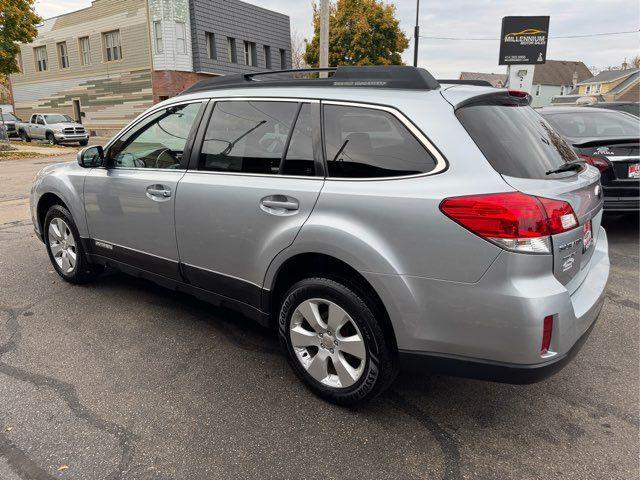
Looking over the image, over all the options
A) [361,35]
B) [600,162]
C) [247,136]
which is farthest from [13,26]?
[361,35]

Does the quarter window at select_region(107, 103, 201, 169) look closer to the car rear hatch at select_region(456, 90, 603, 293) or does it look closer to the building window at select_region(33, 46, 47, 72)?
the car rear hatch at select_region(456, 90, 603, 293)

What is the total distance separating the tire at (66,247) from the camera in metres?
4.26

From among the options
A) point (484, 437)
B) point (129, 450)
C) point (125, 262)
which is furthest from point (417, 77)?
point (125, 262)

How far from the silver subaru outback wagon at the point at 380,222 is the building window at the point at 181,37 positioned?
84.9 feet

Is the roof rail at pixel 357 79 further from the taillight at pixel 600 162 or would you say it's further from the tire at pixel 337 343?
the taillight at pixel 600 162

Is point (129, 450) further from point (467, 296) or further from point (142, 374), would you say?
point (467, 296)

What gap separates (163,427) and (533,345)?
1901 mm

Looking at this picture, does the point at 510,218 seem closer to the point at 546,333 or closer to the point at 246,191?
the point at 546,333

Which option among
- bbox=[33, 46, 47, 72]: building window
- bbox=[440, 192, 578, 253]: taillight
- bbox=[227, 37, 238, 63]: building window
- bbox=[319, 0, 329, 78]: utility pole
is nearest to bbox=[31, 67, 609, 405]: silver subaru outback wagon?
bbox=[440, 192, 578, 253]: taillight

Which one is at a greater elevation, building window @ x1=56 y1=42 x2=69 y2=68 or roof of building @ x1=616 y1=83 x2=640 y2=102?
building window @ x1=56 y1=42 x2=69 y2=68

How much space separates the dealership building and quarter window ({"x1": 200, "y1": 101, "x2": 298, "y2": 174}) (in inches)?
990

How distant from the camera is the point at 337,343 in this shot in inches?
102

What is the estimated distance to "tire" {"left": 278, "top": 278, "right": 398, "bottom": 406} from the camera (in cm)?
243

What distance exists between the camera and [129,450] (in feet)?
7.68
